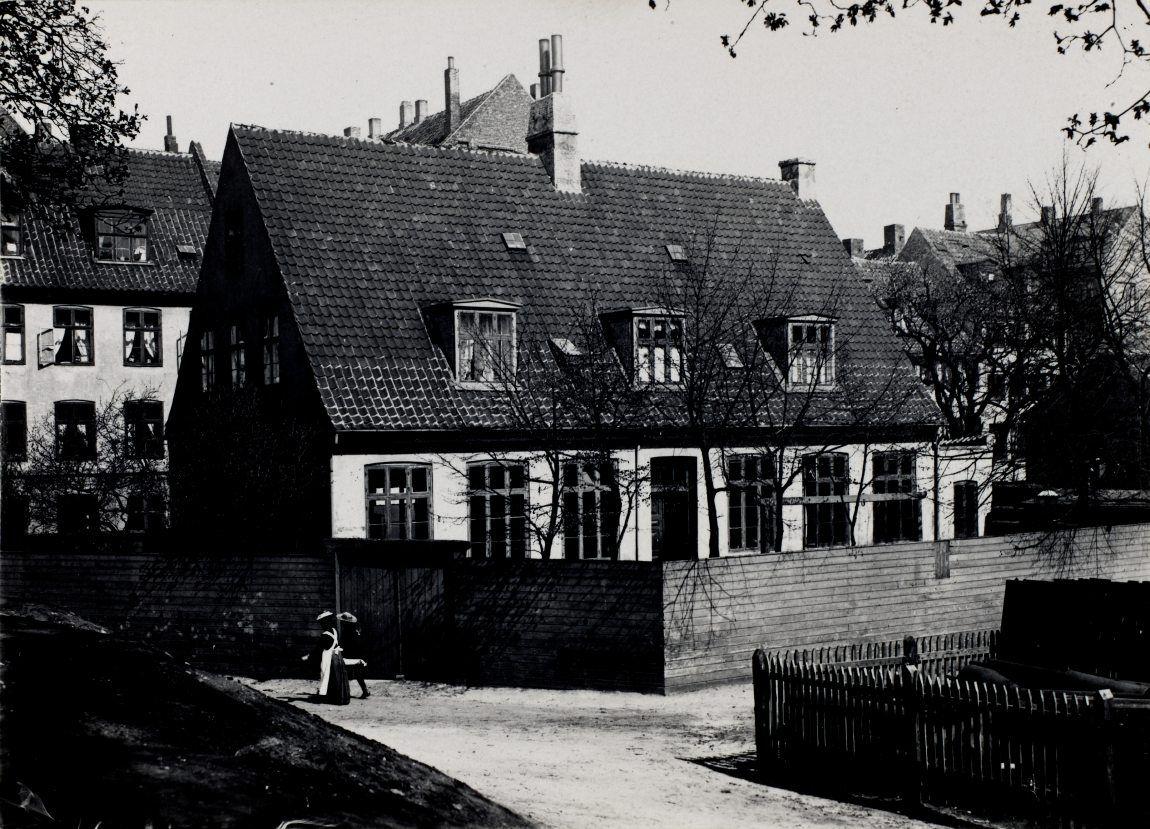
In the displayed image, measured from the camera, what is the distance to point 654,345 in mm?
27578

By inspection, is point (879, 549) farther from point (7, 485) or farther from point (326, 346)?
point (7, 485)

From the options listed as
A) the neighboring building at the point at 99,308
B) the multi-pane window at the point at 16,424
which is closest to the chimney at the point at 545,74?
the neighboring building at the point at 99,308

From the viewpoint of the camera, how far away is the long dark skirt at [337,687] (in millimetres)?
18516

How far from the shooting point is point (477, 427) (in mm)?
25938

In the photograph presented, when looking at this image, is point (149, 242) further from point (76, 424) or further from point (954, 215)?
point (954, 215)

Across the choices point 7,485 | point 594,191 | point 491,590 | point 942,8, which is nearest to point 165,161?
point 7,485

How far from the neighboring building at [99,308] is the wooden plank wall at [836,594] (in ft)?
85.8

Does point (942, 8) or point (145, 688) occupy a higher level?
point (942, 8)

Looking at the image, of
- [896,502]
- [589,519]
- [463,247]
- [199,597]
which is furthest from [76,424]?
[896,502]

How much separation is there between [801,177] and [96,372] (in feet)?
81.1

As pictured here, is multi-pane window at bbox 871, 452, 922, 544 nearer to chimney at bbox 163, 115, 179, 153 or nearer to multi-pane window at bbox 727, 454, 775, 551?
multi-pane window at bbox 727, 454, 775, 551

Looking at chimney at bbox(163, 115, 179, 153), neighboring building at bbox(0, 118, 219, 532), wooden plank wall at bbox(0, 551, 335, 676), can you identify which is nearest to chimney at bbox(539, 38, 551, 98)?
neighboring building at bbox(0, 118, 219, 532)

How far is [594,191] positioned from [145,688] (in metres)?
25.1

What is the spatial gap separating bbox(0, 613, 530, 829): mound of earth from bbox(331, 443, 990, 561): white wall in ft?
47.6
